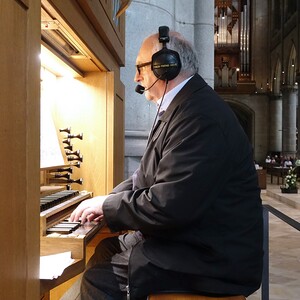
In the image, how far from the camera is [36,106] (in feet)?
4.55

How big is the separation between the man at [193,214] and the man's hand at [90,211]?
0.10 meters

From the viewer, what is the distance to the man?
1.59 m

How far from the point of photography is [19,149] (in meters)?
1.25

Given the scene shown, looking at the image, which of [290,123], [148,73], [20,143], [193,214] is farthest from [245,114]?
[20,143]

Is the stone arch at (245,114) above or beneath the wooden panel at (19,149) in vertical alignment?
above

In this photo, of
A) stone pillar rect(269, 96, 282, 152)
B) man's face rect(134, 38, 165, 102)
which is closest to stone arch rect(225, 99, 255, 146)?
stone pillar rect(269, 96, 282, 152)

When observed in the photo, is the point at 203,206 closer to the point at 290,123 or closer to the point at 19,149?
the point at 19,149

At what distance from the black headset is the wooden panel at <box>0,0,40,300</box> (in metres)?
0.59

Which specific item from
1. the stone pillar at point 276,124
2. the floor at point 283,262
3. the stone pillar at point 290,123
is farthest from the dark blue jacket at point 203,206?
the stone pillar at point 276,124

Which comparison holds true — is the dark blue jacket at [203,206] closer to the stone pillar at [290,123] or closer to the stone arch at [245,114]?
the stone pillar at [290,123]

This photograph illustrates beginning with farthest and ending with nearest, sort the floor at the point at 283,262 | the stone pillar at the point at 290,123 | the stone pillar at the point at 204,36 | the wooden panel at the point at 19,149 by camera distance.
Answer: the stone pillar at the point at 290,123 → the stone pillar at the point at 204,36 → the floor at the point at 283,262 → the wooden panel at the point at 19,149

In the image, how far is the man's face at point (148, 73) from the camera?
2010 millimetres

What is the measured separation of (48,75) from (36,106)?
5.60ft

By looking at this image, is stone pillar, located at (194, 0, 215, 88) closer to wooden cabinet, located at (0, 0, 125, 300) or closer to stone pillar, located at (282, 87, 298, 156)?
wooden cabinet, located at (0, 0, 125, 300)
